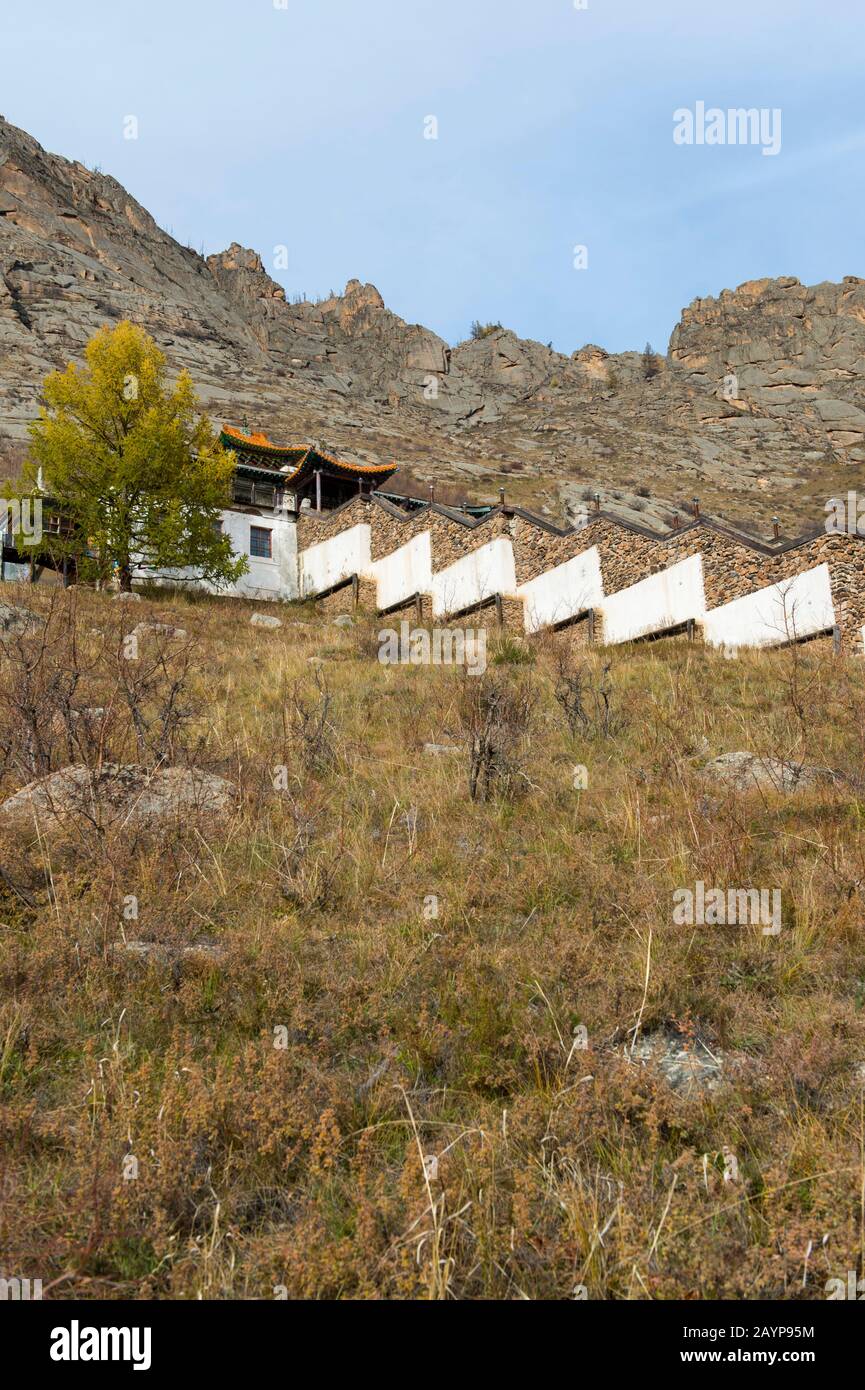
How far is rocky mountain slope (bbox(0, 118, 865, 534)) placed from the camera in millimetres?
59250

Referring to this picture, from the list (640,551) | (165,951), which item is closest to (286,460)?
(640,551)

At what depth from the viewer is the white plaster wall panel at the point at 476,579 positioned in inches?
984

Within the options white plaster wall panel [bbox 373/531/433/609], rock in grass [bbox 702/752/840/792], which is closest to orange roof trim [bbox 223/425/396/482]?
white plaster wall panel [bbox 373/531/433/609]

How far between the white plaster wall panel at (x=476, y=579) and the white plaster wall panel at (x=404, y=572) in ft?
2.98

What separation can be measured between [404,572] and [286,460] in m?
12.3

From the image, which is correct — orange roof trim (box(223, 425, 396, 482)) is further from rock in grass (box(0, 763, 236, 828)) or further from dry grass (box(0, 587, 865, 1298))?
rock in grass (box(0, 763, 236, 828))

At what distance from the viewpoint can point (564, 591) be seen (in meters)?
23.3

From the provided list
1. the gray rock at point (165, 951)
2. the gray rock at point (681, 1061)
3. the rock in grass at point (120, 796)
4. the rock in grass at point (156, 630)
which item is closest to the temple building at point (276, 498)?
the rock in grass at point (156, 630)

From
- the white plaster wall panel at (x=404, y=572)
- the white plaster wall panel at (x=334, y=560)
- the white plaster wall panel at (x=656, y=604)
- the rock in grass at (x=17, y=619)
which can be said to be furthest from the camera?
the white plaster wall panel at (x=334, y=560)

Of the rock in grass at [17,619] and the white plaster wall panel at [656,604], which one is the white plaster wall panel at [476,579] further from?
the rock in grass at [17,619]

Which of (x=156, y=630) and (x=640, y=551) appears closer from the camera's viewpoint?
(x=156, y=630)

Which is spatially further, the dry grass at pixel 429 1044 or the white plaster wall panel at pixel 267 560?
the white plaster wall panel at pixel 267 560

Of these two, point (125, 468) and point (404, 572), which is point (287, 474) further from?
point (125, 468)
